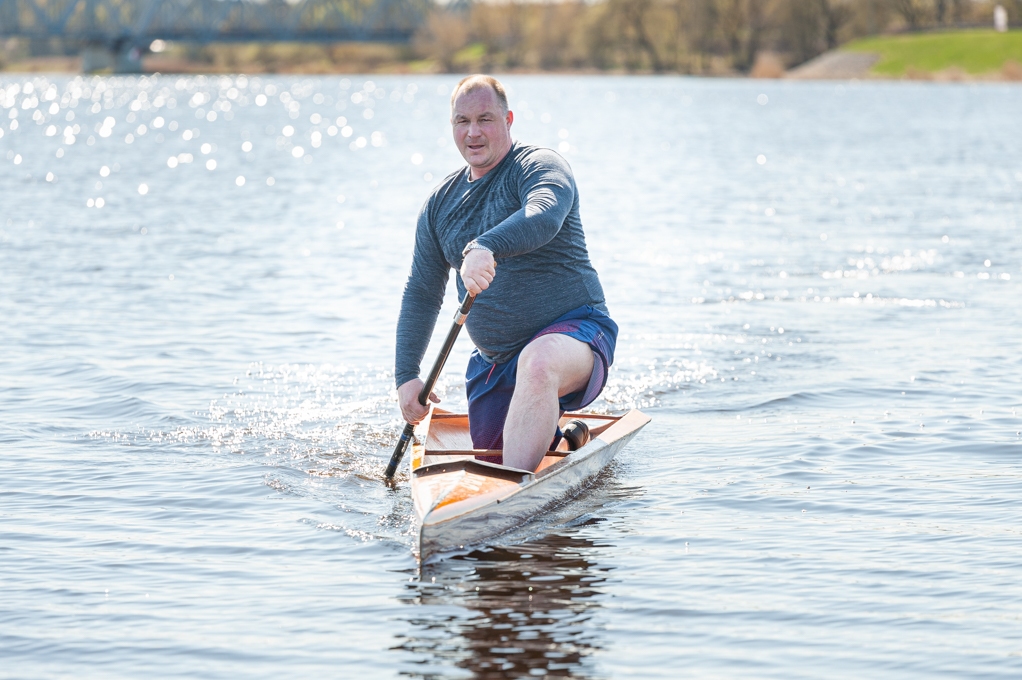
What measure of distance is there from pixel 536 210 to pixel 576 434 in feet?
4.80

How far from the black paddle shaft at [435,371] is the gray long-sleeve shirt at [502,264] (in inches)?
4.8

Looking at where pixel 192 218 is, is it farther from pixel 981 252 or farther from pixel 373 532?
pixel 373 532

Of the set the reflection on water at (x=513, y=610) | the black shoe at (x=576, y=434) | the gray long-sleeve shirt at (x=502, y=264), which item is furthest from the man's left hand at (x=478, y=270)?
the black shoe at (x=576, y=434)

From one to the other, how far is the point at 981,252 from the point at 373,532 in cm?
1192

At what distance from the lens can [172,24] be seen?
128m

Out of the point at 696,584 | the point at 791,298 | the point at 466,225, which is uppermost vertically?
the point at 466,225

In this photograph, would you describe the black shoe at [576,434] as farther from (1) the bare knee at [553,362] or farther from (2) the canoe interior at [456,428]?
(1) the bare knee at [553,362]

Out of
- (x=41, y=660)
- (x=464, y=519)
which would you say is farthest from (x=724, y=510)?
(x=41, y=660)

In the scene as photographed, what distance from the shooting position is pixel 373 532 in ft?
20.4

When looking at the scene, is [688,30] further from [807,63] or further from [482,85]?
[482,85]

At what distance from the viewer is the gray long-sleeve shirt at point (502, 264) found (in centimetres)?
630

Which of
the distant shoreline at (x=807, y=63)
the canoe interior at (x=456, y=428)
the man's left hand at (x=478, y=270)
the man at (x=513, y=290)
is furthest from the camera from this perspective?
the distant shoreline at (x=807, y=63)

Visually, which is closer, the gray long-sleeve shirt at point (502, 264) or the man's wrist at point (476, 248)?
the man's wrist at point (476, 248)

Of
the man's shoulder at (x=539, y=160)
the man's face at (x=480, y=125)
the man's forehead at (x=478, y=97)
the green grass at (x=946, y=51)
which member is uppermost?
the green grass at (x=946, y=51)
